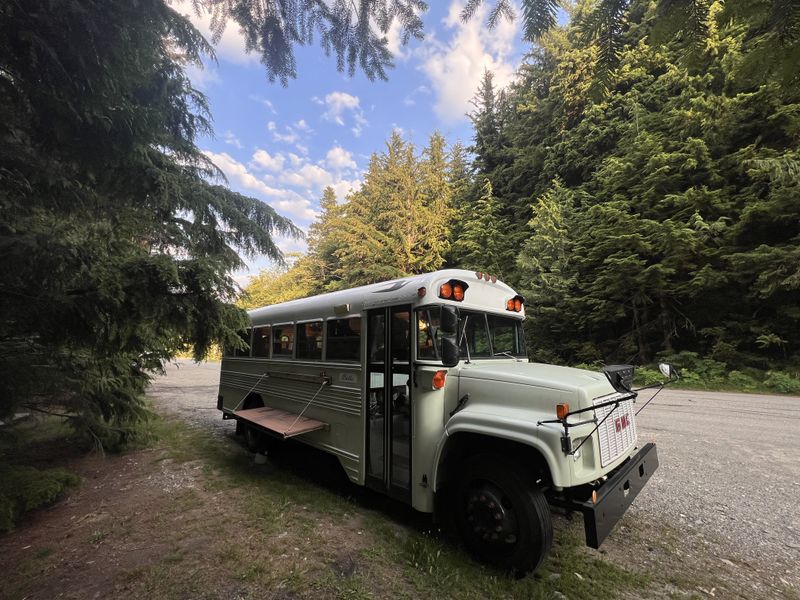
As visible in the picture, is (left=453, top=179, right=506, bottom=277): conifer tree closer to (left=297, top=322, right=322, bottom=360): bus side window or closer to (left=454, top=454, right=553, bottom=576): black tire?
(left=297, top=322, right=322, bottom=360): bus side window

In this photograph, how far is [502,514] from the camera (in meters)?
3.02

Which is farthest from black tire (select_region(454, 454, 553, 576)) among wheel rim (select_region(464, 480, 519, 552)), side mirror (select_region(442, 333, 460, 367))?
side mirror (select_region(442, 333, 460, 367))

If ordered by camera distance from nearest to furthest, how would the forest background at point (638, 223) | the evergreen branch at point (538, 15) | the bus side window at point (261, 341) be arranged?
1. the evergreen branch at point (538, 15)
2. the bus side window at point (261, 341)
3. the forest background at point (638, 223)

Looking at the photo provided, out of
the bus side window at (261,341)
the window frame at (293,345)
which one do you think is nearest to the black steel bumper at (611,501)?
the window frame at (293,345)

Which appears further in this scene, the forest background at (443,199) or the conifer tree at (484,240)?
the conifer tree at (484,240)

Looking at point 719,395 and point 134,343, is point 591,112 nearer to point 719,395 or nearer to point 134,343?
point 719,395

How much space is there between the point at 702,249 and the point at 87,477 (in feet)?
55.8

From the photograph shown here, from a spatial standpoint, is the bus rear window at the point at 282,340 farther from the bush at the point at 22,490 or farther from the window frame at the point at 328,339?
A: the bush at the point at 22,490

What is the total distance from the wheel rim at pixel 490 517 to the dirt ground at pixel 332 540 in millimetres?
229

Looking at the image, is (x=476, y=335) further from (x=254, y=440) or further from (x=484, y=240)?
(x=484, y=240)

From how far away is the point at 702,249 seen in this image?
12.8 metres

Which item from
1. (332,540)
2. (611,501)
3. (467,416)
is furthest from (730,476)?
(332,540)

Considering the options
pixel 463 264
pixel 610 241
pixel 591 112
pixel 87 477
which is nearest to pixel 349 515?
pixel 87 477

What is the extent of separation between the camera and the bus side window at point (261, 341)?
20.8 feet
